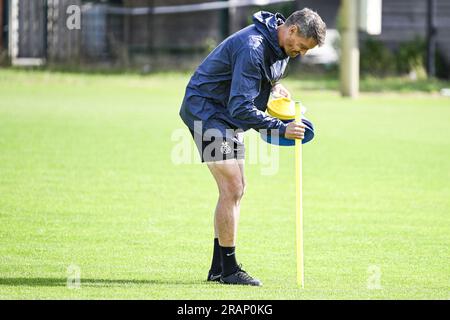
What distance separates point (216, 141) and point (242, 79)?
570 millimetres

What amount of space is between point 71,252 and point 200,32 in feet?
97.2

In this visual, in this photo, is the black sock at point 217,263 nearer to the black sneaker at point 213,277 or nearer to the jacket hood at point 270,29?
the black sneaker at point 213,277

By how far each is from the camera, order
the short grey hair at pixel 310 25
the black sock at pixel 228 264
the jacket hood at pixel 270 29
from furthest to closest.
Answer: the black sock at pixel 228 264, the jacket hood at pixel 270 29, the short grey hair at pixel 310 25

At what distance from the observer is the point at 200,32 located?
38.4 metres

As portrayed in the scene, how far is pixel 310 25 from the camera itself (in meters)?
7.65

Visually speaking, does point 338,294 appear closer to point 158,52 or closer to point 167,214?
point 167,214

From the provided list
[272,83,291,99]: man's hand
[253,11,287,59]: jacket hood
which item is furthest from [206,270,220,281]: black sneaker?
[253,11,287,59]: jacket hood

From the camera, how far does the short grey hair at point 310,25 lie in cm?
765

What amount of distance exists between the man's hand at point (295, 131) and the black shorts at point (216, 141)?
49 centimetres

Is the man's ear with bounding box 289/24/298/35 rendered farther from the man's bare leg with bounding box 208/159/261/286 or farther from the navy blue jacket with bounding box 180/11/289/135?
the man's bare leg with bounding box 208/159/261/286

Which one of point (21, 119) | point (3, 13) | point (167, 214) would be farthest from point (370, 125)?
point (3, 13)

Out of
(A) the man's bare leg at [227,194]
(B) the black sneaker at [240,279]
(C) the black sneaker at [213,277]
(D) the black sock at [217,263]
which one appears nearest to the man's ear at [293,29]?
(A) the man's bare leg at [227,194]
